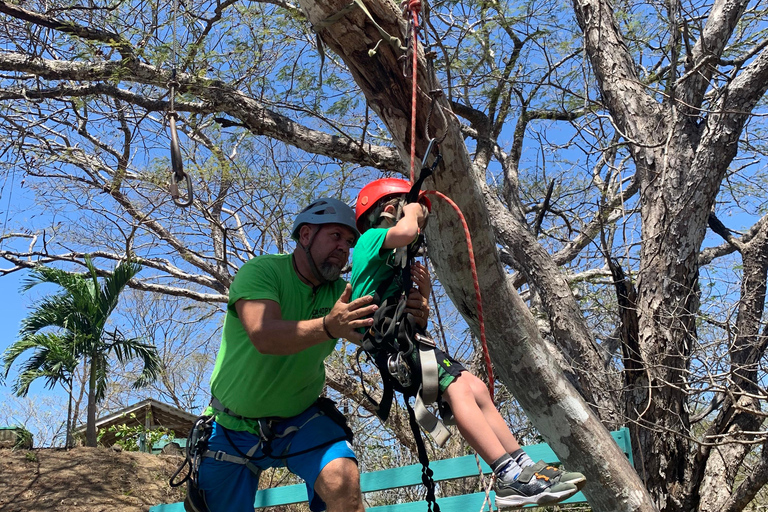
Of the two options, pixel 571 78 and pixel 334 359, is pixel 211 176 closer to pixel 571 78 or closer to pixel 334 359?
pixel 334 359

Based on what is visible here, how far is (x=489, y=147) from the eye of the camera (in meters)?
7.54

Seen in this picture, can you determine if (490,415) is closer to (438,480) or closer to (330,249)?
(330,249)

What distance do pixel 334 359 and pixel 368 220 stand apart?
5.47 metres

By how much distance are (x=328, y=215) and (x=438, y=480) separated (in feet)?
8.02

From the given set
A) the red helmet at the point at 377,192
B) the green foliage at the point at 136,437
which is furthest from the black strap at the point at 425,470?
the green foliage at the point at 136,437

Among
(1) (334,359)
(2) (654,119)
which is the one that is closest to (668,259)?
(2) (654,119)

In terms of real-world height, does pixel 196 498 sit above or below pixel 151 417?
below

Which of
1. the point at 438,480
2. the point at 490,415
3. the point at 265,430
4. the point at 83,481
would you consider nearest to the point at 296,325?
the point at 265,430

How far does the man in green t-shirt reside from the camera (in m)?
3.12

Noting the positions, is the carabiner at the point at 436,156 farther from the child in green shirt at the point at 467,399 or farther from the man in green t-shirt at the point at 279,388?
the man in green t-shirt at the point at 279,388

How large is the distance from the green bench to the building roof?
937 cm

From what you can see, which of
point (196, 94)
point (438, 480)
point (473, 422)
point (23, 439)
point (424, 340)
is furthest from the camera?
point (23, 439)

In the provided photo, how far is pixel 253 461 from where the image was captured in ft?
10.9

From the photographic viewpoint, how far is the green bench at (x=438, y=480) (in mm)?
4523
